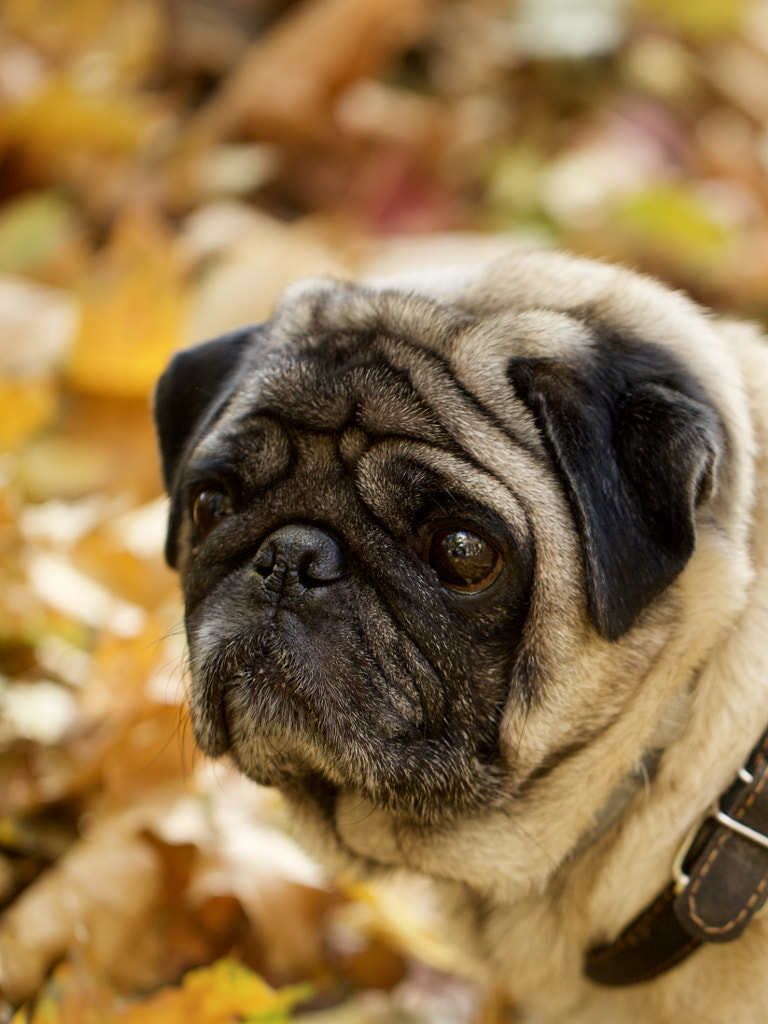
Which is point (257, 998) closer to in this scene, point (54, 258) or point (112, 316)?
point (112, 316)

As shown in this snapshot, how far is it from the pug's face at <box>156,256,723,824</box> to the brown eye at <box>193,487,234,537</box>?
132 mm

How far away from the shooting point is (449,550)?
2.01 m

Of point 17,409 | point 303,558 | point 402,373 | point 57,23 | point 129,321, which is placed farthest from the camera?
point 57,23

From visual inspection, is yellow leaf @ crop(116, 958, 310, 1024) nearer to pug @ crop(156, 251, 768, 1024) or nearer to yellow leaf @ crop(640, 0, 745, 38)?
pug @ crop(156, 251, 768, 1024)

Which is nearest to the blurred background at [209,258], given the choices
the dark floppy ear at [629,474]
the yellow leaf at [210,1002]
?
the yellow leaf at [210,1002]

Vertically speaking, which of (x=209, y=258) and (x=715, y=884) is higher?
(x=209, y=258)

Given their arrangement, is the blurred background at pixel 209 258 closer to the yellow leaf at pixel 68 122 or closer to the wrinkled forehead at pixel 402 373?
the yellow leaf at pixel 68 122

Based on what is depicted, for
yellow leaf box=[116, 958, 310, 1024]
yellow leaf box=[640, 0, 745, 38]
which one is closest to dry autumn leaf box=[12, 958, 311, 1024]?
yellow leaf box=[116, 958, 310, 1024]

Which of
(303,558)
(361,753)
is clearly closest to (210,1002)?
(361,753)

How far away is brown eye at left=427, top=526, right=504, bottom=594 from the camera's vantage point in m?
2.00

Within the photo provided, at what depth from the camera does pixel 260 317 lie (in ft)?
14.4

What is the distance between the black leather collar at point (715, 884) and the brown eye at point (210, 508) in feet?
4.10

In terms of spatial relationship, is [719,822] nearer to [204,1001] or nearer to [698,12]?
[204,1001]

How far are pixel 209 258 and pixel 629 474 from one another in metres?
3.38
